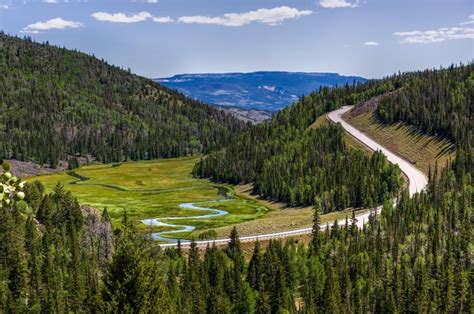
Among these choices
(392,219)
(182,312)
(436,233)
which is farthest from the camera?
(392,219)

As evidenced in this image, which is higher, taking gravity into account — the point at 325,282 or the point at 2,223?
the point at 2,223

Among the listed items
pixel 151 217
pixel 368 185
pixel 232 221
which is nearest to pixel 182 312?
pixel 232 221

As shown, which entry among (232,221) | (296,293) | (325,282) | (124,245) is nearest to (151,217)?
(232,221)

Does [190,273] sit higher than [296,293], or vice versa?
[190,273]

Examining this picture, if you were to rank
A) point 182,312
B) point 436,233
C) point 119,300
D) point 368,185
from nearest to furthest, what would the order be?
point 119,300 → point 182,312 → point 436,233 → point 368,185

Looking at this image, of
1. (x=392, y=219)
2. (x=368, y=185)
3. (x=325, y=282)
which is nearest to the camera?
(x=325, y=282)

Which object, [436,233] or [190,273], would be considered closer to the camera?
[190,273]

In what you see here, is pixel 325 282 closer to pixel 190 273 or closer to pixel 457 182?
pixel 190 273

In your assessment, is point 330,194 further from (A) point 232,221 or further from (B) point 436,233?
(B) point 436,233

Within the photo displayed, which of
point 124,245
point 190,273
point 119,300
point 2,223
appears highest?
point 124,245

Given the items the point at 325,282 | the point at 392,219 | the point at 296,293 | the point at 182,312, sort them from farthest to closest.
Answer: the point at 392,219
the point at 296,293
the point at 325,282
the point at 182,312
